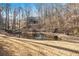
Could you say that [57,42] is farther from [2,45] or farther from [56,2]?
[2,45]

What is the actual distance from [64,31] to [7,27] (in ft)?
1.67

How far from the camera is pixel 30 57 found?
5.23ft

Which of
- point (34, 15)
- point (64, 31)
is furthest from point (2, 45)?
point (64, 31)

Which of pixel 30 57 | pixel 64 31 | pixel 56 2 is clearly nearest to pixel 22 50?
pixel 30 57

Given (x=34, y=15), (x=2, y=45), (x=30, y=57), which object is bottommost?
(x=30, y=57)

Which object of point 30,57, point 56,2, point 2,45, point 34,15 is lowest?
point 30,57

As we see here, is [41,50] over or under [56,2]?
under

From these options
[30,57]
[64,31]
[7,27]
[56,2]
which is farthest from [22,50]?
[56,2]

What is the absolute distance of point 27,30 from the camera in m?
1.62

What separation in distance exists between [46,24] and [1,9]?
1.39 ft

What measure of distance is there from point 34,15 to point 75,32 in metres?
0.39

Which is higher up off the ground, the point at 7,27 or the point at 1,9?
the point at 1,9

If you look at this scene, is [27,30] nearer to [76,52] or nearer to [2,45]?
[2,45]

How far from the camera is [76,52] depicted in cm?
158
